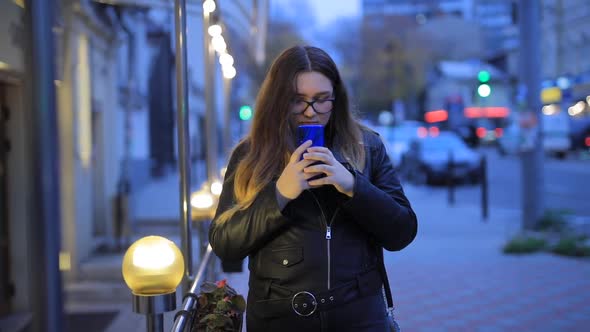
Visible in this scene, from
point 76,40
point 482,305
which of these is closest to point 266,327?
point 482,305

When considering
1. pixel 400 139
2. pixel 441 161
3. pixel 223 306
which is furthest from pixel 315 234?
pixel 400 139

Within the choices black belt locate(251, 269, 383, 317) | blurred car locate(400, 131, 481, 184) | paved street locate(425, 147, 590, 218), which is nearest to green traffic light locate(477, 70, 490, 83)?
paved street locate(425, 147, 590, 218)

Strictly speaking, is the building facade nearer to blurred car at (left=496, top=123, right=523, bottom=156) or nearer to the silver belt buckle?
the silver belt buckle

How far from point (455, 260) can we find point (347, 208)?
6789 mm

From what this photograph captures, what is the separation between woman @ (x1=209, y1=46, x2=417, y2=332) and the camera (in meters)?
1.75

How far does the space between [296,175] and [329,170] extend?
9 centimetres

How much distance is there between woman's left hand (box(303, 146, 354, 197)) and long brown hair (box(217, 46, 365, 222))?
0.62ft

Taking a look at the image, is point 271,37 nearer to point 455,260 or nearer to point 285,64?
point 455,260

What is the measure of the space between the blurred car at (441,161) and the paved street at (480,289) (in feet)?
31.8

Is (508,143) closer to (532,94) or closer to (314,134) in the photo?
(532,94)

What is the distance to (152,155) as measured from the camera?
45.7 feet

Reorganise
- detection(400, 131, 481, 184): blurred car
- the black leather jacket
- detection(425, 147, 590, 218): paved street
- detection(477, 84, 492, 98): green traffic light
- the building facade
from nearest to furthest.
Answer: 1. the black leather jacket
2. the building facade
3. detection(477, 84, 492, 98): green traffic light
4. detection(425, 147, 590, 218): paved street
5. detection(400, 131, 481, 184): blurred car

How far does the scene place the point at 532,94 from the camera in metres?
9.81

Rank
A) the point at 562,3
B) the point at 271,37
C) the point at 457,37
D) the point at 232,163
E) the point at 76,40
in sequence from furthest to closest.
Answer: the point at 457,37 < the point at 271,37 < the point at 562,3 < the point at 76,40 < the point at 232,163
